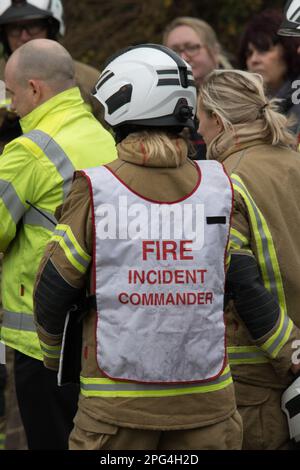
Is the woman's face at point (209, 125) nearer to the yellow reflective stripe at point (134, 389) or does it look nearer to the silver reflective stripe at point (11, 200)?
the silver reflective stripe at point (11, 200)

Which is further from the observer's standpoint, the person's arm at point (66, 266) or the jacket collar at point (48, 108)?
the jacket collar at point (48, 108)

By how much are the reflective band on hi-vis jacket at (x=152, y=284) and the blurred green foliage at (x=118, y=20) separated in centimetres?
612

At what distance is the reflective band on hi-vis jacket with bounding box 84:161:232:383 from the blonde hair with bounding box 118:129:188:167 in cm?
15

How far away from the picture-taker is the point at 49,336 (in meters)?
4.09

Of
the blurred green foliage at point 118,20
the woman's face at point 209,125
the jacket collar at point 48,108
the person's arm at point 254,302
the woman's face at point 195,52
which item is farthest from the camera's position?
the blurred green foliage at point 118,20

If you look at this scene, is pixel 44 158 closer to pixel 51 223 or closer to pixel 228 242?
pixel 51 223

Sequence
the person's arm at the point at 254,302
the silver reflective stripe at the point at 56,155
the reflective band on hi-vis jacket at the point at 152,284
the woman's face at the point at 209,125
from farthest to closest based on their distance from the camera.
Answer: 1. the silver reflective stripe at the point at 56,155
2. the woman's face at the point at 209,125
3. the person's arm at the point at 254,302
4. the reflective band on hi-vis jacket at the point at 152,284

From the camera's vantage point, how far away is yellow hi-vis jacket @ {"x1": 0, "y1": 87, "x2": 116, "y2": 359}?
4.89 metres

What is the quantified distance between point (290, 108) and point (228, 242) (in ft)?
6.95

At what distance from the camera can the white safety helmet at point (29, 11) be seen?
6574mm

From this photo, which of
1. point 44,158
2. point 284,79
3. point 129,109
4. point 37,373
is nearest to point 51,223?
point 44,158

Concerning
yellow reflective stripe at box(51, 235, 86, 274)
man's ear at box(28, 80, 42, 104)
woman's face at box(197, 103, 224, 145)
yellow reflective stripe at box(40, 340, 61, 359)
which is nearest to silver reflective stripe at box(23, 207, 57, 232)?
man's ear at box(28, 80, 42, 104)

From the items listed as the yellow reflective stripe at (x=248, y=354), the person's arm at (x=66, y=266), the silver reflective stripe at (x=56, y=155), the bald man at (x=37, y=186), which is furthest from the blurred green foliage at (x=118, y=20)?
the person's arm at (x=66, y=266)

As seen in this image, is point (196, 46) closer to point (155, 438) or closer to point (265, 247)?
point (265, 247)
